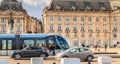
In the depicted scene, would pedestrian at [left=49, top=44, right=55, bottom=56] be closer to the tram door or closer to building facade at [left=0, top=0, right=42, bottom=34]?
the tram door

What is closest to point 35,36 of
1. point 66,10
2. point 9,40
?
point 9,40

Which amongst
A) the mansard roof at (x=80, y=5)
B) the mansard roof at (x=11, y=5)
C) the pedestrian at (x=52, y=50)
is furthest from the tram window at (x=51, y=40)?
the mansard roof at (x=11, y=5)

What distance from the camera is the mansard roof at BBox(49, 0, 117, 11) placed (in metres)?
110

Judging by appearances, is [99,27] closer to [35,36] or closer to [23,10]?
[23,10]

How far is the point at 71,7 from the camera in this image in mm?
111062

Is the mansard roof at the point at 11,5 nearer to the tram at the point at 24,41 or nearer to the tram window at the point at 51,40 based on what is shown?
the tram at the point at 24,41

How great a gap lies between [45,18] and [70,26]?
7046 mm

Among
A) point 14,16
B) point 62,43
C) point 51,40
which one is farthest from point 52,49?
point 14,16

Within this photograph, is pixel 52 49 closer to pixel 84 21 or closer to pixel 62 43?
pixel 62 43

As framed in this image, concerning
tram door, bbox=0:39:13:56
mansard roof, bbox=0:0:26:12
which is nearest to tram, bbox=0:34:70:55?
tram door, bbox=0:39:13:56

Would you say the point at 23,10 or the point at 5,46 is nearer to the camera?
the point at 5,46

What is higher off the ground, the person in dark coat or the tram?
the tram

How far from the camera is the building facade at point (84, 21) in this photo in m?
110

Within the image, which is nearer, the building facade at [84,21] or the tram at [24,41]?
the tram at [24,41]
